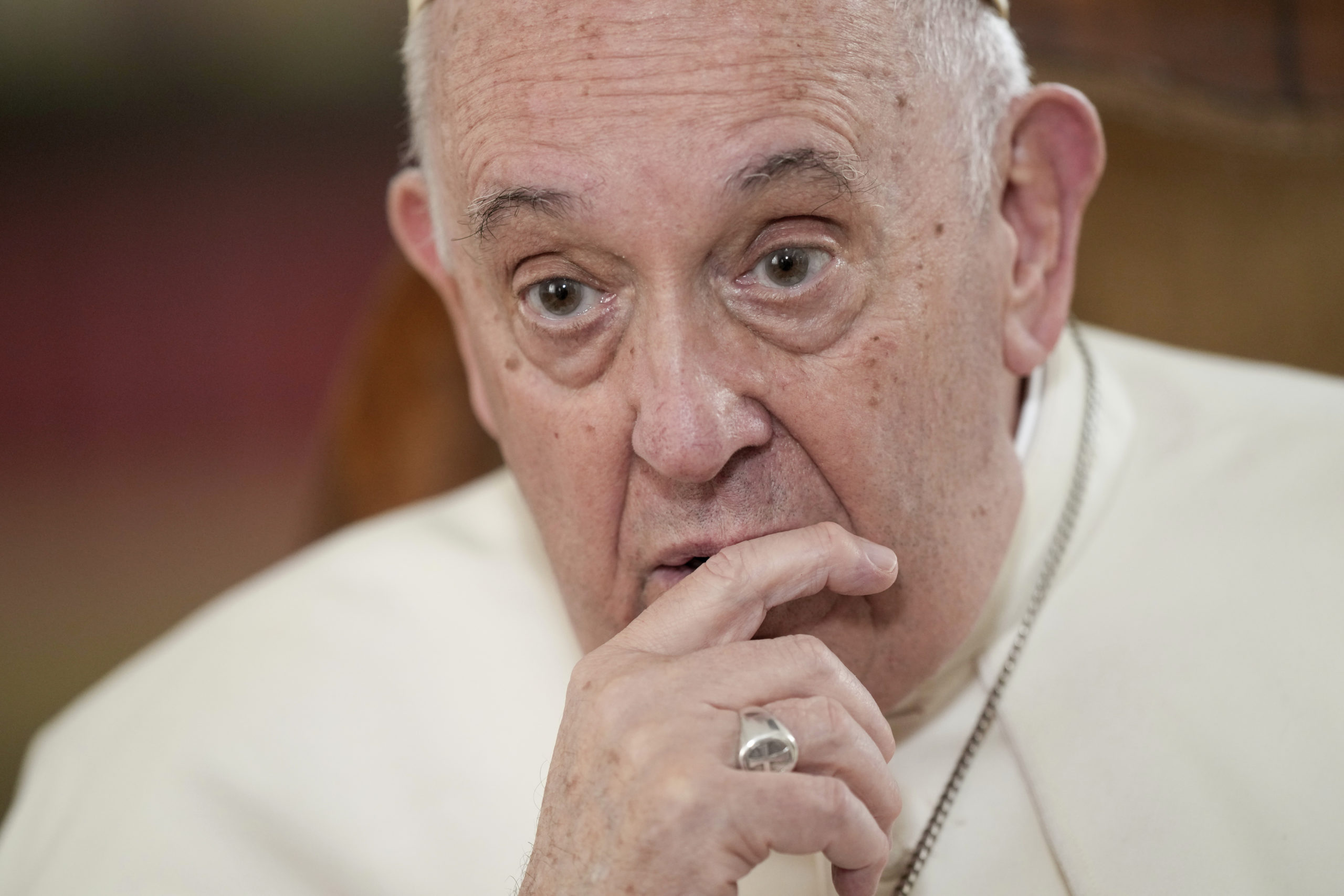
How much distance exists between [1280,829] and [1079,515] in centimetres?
56

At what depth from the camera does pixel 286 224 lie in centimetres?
714

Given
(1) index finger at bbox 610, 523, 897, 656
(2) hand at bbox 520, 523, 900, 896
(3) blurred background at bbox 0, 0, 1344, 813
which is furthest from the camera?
(3) blurred background at bbox 0, 0, 1344, 813

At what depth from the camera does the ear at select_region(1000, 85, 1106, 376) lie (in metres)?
1.73

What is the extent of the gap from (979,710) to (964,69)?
934 mm

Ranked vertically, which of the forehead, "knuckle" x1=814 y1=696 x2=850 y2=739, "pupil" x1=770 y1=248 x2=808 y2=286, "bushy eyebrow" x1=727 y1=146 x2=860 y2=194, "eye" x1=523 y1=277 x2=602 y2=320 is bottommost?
"knuckle" x1=814 y1=696 x2=850 y2=739

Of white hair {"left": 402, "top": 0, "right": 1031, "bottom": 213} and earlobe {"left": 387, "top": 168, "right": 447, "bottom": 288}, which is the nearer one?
white hair {"left": 402, "top": 0, "right": 1031, "bottom": 213}

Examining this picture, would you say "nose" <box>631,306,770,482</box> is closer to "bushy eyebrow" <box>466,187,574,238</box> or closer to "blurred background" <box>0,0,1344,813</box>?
"bushy eyebrow" <box>466,187,574,238</box>

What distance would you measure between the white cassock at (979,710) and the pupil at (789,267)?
Answer: 0.60m

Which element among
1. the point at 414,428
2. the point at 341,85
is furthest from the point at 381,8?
the point at 414,428

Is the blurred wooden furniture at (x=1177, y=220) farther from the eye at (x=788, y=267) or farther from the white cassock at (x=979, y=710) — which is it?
the eye at (x=788, y=267)

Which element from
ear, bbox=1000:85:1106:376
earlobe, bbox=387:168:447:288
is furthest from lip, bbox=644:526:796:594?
earlobe, bbox=387:168:447:288

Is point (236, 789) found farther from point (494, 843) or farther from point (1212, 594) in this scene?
point (1212, 594)

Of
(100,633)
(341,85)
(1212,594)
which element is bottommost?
(100,633)

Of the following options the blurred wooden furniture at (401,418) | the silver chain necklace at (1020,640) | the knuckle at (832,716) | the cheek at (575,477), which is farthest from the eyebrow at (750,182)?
the blurred wooden furniture at (401,418)
